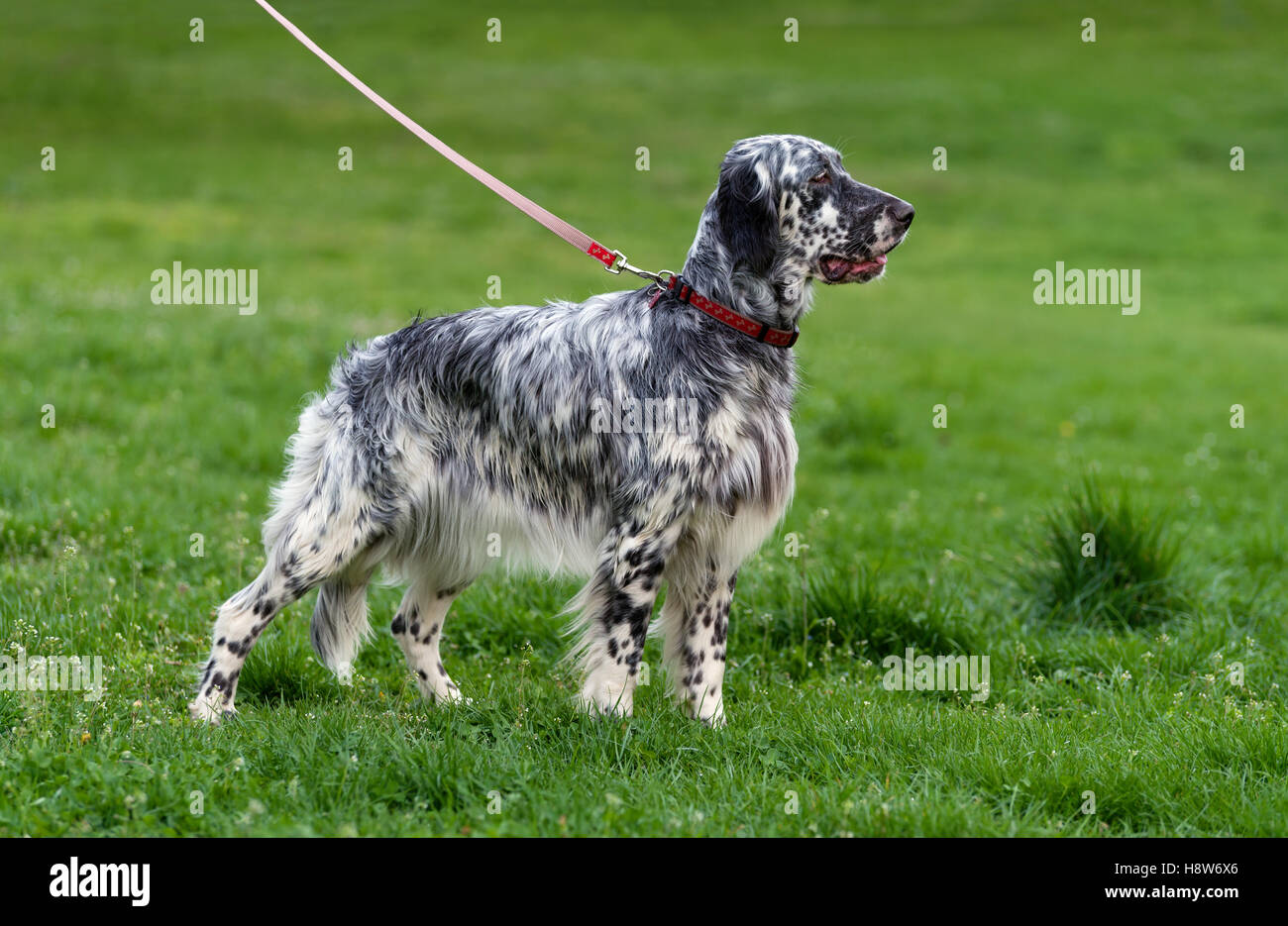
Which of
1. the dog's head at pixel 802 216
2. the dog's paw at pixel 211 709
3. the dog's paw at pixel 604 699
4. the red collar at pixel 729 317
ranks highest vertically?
the dog's head at pixel 802 216

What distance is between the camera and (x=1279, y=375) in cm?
1490

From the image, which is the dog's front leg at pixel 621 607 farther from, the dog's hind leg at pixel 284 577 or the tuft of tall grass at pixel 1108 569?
the tuft of tall grass at pixel 1108 569

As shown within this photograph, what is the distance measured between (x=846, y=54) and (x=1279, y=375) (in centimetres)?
2626

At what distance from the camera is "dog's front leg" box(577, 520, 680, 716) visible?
492cm

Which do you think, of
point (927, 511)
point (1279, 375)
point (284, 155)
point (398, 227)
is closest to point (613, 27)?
point (284, 155)

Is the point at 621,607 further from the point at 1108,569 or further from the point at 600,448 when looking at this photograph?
the point at 1108,569

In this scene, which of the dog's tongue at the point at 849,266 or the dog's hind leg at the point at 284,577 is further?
the dog's hind leg at the point at 284,577

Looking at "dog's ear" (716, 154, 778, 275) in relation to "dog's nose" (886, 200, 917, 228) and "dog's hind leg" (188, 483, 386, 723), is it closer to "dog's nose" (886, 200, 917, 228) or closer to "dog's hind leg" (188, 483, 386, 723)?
"dog's nose" (886, 200, 917, 228)

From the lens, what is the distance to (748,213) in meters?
4.94

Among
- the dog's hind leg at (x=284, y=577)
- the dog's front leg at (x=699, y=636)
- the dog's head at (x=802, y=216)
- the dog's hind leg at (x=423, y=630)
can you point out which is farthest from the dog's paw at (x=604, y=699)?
the dog's head at (x=802, y=216)

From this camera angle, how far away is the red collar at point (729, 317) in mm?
4957

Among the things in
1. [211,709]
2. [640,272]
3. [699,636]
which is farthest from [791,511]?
[211,709]

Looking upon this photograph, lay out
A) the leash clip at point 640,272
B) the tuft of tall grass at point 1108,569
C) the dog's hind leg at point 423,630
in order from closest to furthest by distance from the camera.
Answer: the leash clip at point 640,272 → the dog's hind leg at point 423,630 → the tuft of tall grass at point 1108,569

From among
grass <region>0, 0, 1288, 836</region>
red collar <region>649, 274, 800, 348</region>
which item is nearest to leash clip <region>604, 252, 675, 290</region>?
red collar <region>649, 274, 800, 348</region>
